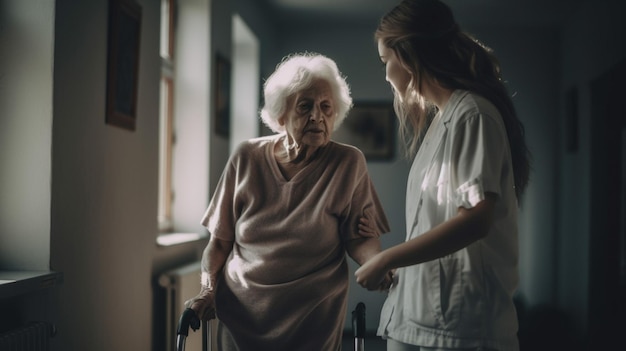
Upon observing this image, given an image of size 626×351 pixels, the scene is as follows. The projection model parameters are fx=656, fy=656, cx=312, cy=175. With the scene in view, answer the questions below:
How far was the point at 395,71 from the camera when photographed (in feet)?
4.49

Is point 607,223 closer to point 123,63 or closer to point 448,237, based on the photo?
point 123,63

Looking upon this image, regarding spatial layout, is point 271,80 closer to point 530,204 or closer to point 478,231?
point 478,231

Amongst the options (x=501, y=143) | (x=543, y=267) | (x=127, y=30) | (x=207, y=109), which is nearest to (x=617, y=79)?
(x=543, y=267)

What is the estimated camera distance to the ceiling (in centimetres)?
538

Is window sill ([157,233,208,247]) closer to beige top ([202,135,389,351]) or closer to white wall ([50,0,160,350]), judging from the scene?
white wall ([50,0,160,350])

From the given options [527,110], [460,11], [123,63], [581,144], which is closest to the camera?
[123,63]

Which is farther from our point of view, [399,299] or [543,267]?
[543,267]

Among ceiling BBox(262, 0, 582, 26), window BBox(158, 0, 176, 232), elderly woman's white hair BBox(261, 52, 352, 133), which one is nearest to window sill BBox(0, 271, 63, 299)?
elderly woman's white hair BBox(261, 52, 352, 133)

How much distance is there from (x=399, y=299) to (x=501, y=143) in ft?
1.24

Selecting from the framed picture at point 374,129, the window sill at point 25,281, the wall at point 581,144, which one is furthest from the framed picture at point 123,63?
the framed picture at point 374,129

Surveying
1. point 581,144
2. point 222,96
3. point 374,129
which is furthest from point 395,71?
point 374,129

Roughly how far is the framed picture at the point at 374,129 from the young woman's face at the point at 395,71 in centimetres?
483

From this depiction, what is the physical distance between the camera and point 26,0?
2.06m

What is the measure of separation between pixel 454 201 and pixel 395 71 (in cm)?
32
